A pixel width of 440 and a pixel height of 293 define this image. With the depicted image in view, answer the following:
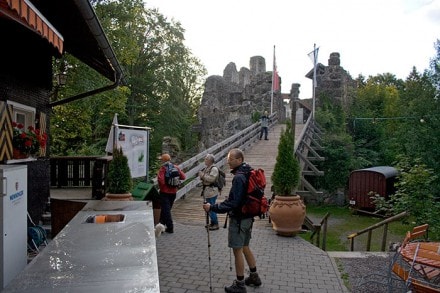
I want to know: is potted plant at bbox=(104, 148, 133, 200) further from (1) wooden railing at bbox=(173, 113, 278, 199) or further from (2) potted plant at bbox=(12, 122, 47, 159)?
(1) wooden railing at bbox=(173, 113, 278, 199)

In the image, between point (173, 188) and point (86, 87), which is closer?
point (173, 188)

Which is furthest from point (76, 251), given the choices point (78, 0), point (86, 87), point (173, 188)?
point (86, 87)

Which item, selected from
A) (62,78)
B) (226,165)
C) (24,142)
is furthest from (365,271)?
(62,78)

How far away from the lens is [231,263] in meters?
5.96

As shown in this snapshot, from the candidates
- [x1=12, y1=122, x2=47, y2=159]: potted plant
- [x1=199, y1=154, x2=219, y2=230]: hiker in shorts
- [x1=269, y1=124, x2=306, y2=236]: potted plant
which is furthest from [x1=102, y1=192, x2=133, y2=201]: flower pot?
[x1=269, y1=124, x2=306, y2=236]: potted plant

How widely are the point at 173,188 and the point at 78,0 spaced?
441 centimetres

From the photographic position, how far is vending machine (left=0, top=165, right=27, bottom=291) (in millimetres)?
3818

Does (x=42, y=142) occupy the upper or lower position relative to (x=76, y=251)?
upper

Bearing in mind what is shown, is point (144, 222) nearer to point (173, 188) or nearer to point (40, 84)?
point (173, 188)

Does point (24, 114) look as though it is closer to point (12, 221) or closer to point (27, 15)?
point (12, 221)

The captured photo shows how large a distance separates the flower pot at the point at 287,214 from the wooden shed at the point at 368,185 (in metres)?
11.2

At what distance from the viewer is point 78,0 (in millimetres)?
4207

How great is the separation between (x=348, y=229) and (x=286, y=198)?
8793mm

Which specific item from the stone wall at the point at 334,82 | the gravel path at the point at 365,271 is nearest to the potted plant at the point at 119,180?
the gravel path at the point at 365,271
